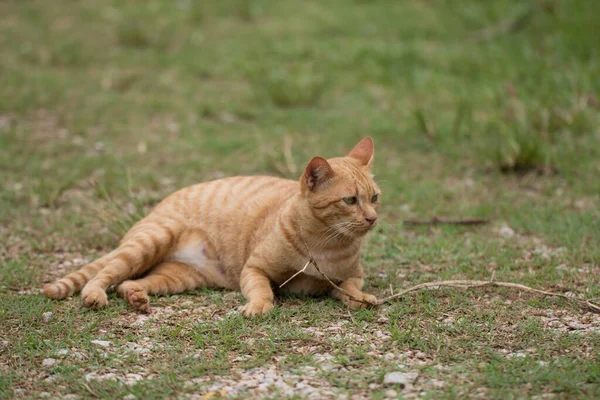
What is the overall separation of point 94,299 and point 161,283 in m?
0.46

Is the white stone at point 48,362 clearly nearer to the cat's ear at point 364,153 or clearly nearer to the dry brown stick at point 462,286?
the dry brown stick at point 462,286

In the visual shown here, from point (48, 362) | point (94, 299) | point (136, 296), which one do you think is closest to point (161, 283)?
point (136, 296)

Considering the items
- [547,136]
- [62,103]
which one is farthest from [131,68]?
[547,136]

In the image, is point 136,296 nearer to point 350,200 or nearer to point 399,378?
point 350,200

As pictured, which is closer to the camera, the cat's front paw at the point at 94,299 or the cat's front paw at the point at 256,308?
the cat's front paw at the point at 256,308

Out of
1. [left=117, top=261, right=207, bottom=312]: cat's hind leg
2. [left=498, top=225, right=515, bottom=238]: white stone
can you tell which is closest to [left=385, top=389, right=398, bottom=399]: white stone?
[left=117, top=261, right=207, bottom=312]: cat's hind leg

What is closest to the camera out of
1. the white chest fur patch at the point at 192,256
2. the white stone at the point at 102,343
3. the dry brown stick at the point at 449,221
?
the white stone at the point at 102,343

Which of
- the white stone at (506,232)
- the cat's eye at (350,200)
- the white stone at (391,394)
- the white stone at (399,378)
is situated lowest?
the white stone at (506,232)

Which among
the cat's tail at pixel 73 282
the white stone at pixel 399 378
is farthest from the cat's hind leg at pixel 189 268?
the white stone at pixel 399 378

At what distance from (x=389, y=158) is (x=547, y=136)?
5.14 feet

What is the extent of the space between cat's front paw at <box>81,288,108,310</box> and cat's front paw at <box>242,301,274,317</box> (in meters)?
0.83

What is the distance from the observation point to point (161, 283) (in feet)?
15.4

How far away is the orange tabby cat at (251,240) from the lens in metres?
4.30

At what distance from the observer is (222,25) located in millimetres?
11320
